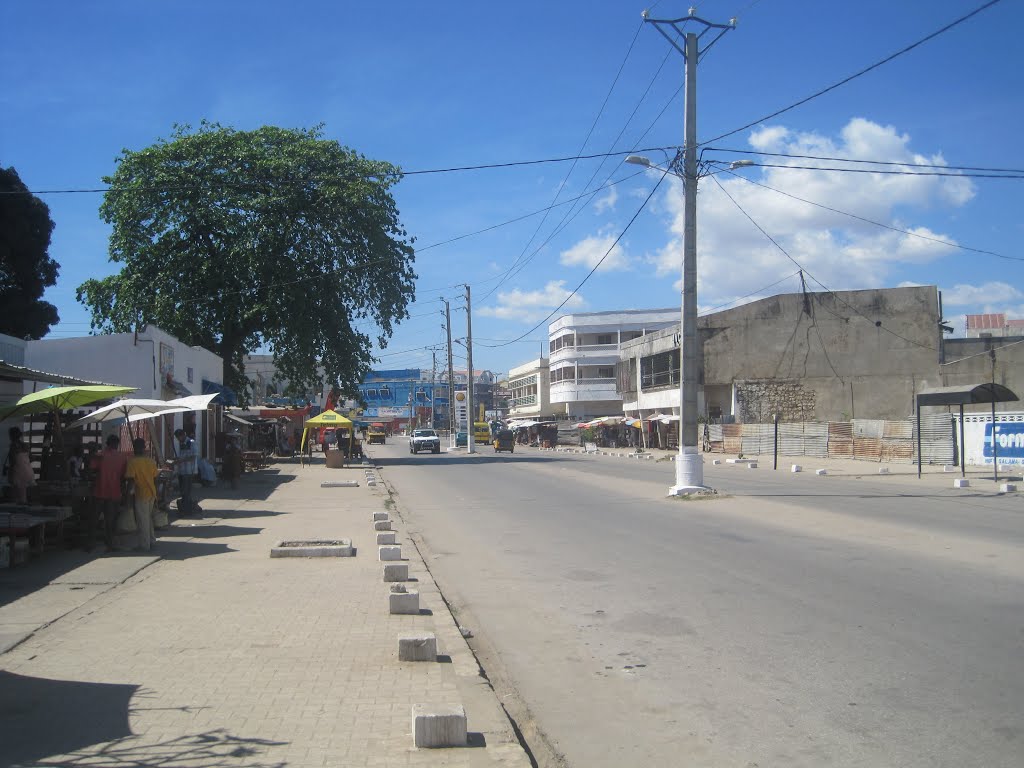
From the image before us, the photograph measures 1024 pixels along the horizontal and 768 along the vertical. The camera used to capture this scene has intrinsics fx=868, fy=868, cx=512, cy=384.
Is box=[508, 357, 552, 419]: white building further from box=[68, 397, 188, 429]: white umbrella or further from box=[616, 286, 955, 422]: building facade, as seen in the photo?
box=[68, 397, 188, 429]: white umbrella

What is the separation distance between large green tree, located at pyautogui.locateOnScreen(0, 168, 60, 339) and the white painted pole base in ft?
86.7

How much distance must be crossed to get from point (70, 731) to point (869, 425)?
3593 centimetres

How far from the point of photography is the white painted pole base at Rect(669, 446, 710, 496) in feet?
63.6

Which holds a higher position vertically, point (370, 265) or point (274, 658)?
point (370, 265)

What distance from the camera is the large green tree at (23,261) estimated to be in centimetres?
3216

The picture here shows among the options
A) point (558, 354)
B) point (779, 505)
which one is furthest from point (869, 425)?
point (558, 354)

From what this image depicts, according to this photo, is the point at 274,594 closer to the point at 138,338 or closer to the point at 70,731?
the point at 70,731

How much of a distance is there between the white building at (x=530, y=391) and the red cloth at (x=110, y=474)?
81202mm

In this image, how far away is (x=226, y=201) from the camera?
37.0 metres

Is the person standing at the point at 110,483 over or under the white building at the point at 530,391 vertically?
under

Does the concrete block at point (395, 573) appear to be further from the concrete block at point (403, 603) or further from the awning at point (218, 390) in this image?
the awning at point (218, 390)

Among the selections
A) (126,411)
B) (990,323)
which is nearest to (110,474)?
(126,411)

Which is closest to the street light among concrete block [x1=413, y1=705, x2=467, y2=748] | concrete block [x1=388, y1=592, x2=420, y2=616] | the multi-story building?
concrete block [x1=388, y1=592, x2=420, y2=616]

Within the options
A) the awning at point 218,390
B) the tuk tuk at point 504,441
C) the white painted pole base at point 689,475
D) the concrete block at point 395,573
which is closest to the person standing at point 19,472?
the concrete block at point 395,573
